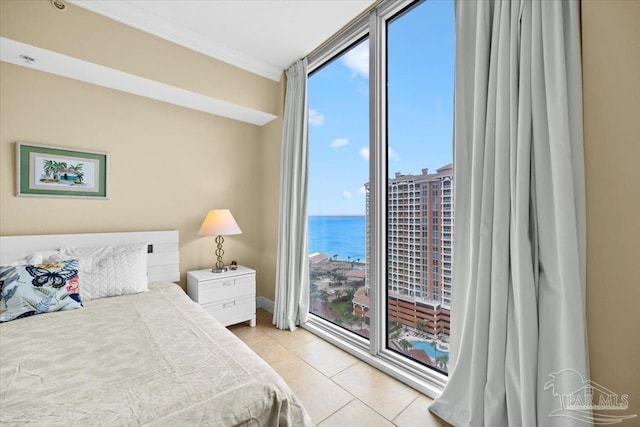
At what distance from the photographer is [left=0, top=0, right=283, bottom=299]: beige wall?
6.91 ft

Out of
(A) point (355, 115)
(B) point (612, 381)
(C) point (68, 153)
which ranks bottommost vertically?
(B) point (612, 381)

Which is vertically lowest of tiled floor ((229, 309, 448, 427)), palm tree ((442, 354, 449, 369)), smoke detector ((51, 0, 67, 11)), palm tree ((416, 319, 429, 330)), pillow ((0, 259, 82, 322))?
tiled floor ((229, 309, 448, 427))

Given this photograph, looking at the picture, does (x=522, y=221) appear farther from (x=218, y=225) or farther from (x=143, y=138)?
(x=143, y=138)

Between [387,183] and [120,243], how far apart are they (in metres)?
2.50

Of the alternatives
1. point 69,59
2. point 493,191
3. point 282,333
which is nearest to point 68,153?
point 69,59

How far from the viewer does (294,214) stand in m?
2.85

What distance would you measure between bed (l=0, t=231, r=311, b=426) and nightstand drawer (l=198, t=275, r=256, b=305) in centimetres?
82

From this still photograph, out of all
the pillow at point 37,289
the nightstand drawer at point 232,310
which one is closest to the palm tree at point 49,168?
the pillow at point 37,289

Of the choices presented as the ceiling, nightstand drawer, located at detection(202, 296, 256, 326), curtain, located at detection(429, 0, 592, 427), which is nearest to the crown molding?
the ceiling

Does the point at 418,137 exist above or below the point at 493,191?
above

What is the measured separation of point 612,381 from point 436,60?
2021 mm

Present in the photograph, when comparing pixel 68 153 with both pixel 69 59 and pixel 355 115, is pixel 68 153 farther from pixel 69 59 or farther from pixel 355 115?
pixel 355 115

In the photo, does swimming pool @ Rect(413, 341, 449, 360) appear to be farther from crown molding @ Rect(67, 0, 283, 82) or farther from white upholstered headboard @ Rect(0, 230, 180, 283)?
crown molding @ Rect(67, 0, 283, 82)

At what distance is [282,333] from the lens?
2.77m
